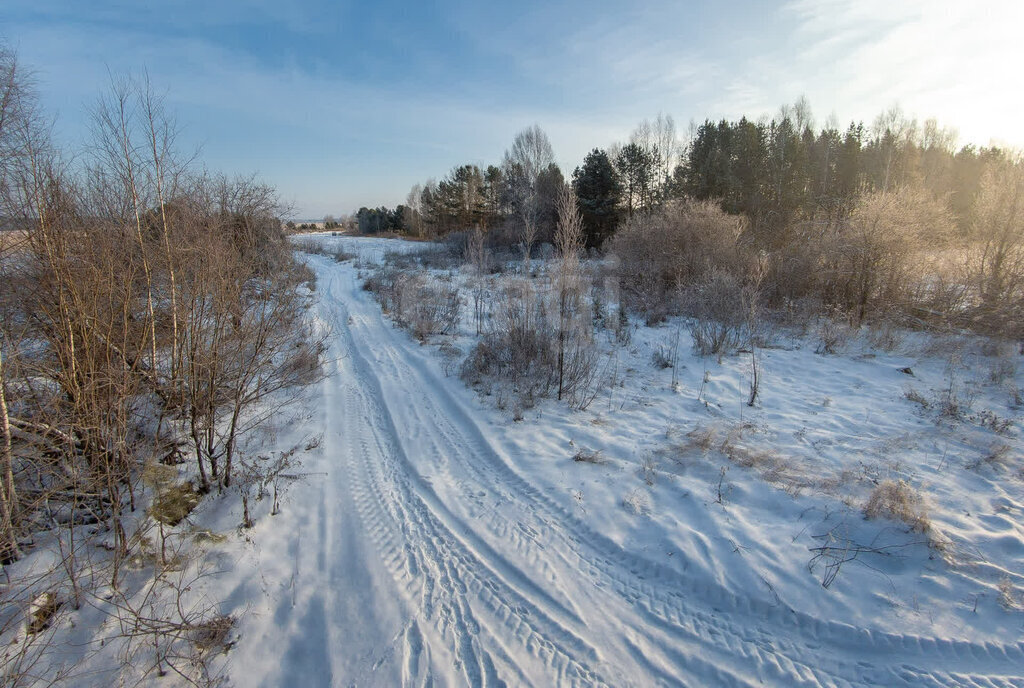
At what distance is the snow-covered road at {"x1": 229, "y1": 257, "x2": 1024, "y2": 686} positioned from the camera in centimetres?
268

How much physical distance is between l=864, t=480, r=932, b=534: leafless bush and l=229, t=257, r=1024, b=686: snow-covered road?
41.5 inches

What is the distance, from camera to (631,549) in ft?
12.1

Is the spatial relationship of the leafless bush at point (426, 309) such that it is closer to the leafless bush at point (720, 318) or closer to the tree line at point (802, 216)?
the tree line at point (802, 216)

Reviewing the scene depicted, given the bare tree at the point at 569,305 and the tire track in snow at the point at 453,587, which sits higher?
the bare tree at the point at 569,305

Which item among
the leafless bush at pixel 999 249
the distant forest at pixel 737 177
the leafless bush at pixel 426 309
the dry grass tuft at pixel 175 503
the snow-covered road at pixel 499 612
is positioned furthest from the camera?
the distant forest at pixel 737 177

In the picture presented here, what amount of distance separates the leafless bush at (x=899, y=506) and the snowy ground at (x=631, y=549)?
0.10 m

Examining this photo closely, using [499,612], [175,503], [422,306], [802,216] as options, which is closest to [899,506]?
[499,612]

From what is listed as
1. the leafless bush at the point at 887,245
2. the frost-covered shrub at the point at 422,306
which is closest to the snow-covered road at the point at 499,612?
the frost-covered shrub at the point at 422,306

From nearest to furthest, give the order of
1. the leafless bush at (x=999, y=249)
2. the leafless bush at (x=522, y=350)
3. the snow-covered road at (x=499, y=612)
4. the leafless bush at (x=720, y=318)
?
the snow-covered road at (x=499, y=612) < the leafless bush at (x=522, y=350) < the leafless bush at (x=999, y=249) < the leafless bush at (x=720, y=318)

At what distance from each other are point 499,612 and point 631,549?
130 centimetres

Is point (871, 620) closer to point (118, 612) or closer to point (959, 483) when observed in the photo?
point (959, 483)

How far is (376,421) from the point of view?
6.21 m

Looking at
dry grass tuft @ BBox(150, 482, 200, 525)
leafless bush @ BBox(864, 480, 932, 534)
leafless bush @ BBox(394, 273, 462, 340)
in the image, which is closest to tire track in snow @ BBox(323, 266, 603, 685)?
dry grass tuft @ BBox(150, 482, 200, 525)

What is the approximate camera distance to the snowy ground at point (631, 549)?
2.77 m
